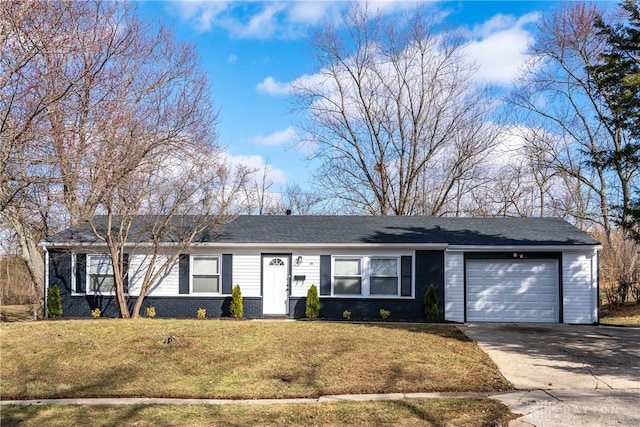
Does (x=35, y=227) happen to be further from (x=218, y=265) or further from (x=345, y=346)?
(x=345, y=346)

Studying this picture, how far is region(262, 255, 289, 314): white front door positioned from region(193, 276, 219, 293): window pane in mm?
1539

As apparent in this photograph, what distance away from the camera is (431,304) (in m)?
16.6

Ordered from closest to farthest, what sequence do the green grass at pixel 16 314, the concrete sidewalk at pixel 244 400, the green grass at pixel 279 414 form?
1. the green grass at pixel 279 414
2. the concrete sidewalk at pixel 244 400
3. the green grass at pixel 16 314

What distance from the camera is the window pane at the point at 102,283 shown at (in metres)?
17.4

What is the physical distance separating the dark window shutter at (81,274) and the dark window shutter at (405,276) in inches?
387

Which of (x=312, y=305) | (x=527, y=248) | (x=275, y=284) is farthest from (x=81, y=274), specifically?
(x=527, y=248)

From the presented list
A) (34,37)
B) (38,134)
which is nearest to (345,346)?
(38,134)

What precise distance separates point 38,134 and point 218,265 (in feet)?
29.5

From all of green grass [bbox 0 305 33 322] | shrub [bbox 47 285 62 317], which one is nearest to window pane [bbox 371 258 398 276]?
shrub [bbox 47 285 62 317]

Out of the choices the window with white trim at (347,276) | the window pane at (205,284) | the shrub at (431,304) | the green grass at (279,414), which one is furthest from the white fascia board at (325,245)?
the green grass at (279,414)

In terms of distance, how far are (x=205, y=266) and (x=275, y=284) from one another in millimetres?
2273

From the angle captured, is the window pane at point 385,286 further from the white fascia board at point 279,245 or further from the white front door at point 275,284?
the white front door at point 275,284

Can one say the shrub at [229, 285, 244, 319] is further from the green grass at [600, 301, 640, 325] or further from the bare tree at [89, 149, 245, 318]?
the green grass at [600, 301, 640, 325]

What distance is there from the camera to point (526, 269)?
56.4 ft
